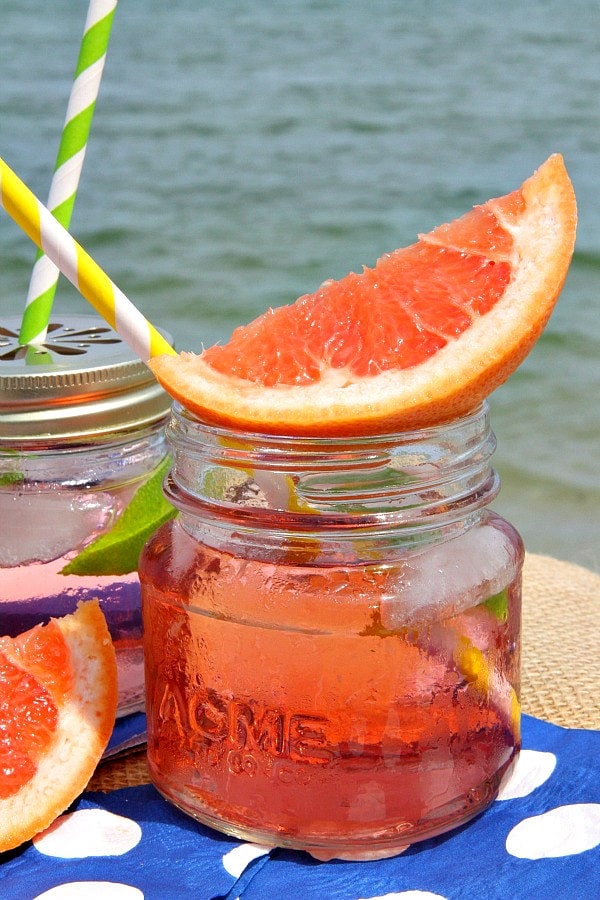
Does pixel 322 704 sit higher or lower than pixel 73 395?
lower

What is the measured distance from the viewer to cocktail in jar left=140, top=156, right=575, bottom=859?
923mm

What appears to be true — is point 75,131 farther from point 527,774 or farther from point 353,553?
point 527,774

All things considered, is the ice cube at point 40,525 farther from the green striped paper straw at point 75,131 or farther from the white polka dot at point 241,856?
the white polka dot at point 241,856

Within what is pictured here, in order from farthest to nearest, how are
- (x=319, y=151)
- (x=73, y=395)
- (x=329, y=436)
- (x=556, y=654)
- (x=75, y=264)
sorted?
(x=319, y=151) < (x=556, y=654) < (x=73, y=395) < (x=75, y=264) < (x=329, y=436)

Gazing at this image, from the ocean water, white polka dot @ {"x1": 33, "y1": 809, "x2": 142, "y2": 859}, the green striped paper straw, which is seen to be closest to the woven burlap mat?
white polka dot @ {"x1": 33, "y1": 809, "x2": 142, "y2": 859}

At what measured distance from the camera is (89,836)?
101 centimetres

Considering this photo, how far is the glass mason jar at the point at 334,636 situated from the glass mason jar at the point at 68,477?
0.15 meters

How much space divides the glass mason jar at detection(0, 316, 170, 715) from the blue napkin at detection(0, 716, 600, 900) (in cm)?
21

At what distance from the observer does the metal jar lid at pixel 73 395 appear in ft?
3.62

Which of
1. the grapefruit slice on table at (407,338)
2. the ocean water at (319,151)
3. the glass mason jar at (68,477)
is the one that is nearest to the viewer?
the grapefruit slice on table at (407,338)

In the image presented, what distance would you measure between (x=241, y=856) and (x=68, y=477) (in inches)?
16.5

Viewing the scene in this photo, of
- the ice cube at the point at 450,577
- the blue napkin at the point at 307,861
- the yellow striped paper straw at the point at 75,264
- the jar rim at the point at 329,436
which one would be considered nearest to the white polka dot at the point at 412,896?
the blue napkin at the point at 307,861

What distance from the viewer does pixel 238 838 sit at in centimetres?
99

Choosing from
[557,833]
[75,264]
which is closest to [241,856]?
[557,833]
